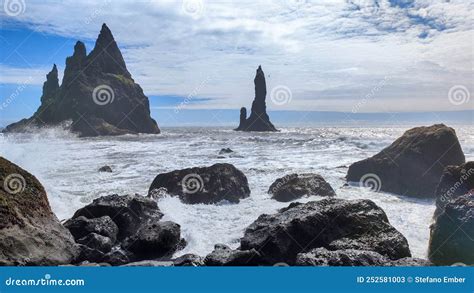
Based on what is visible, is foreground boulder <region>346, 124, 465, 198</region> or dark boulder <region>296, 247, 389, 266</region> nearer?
dark boulder <region>296, 247, 389, 266</region>

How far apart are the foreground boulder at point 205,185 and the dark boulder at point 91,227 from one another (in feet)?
16.9

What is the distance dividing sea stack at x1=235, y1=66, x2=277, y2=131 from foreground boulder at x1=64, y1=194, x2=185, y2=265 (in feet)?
427

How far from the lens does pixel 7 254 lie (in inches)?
297

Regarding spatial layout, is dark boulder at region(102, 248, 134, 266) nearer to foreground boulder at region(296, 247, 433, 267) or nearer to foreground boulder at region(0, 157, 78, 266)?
foreground boulder at region(0, 157, 78, 266)

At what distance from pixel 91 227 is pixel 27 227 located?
2353 mm

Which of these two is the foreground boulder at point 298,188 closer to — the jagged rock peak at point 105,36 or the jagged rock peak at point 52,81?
the jagged rock peak at point 105,36

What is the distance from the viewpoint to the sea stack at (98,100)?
111m

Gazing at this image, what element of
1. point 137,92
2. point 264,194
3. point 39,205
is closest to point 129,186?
point 264,194

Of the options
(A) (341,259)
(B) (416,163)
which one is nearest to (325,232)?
(A) (341,259)

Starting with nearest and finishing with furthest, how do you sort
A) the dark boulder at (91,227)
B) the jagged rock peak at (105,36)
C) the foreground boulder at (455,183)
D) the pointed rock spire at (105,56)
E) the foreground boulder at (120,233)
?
1. the foreground boulder at (120,233)
2. the dark boulder at (91,227)
3. the foreground boulder at (455,183)
4. the pointed rock spire at (105,56)
5. the jagged rock peak at (105,36)

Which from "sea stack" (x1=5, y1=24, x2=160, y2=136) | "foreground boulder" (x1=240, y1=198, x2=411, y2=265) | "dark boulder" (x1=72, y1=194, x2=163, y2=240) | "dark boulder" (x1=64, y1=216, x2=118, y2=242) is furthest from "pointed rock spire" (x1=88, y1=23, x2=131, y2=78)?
"foreground boulder" (x1=240, y1=198, x2=411, y2=265)

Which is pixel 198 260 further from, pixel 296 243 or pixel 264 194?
pixel 264 194

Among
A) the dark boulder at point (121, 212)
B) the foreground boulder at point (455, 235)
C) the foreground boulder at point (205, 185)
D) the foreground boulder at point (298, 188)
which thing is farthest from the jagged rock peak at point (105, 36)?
the foreground boulder at point (455, 235)

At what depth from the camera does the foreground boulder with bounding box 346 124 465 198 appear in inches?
714
